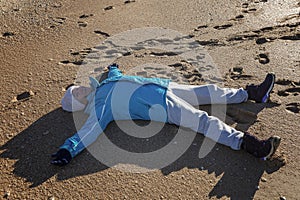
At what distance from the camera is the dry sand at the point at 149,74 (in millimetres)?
2584

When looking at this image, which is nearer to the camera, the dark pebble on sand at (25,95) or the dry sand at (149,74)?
the dry sand at (149,74)

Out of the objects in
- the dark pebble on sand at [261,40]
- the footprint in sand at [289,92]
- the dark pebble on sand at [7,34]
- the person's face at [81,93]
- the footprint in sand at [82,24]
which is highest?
the dark pebble on sand at [261,40]

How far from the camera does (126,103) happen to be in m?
3.05

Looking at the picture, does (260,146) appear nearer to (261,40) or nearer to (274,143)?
(274,143)

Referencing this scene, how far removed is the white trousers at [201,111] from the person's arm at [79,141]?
1.95 feet

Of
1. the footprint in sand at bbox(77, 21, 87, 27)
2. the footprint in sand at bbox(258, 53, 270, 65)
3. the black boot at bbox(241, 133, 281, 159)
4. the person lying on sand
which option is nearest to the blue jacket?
the person lying on sand

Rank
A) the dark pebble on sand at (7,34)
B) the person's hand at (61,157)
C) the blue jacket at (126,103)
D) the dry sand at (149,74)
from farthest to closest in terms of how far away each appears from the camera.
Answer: the dark pebble on sand at (7,34) < the blue jacket at (126,103) < the person's hand at (61,157) < the dry sand at (149,74)

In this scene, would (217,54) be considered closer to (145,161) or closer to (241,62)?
(241,62)

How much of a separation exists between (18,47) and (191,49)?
2016 mm

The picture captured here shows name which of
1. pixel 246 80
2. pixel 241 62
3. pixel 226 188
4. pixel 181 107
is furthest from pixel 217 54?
pixel 226 188

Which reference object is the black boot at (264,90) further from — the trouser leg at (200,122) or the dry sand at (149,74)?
the trouser leg at (200,122)

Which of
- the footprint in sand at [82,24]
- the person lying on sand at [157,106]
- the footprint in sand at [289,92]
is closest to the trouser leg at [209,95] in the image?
the person lying on sand at [157,106]

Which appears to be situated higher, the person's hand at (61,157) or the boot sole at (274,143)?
the boot sole at (274,143)

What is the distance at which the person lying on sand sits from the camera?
9.08 ft
